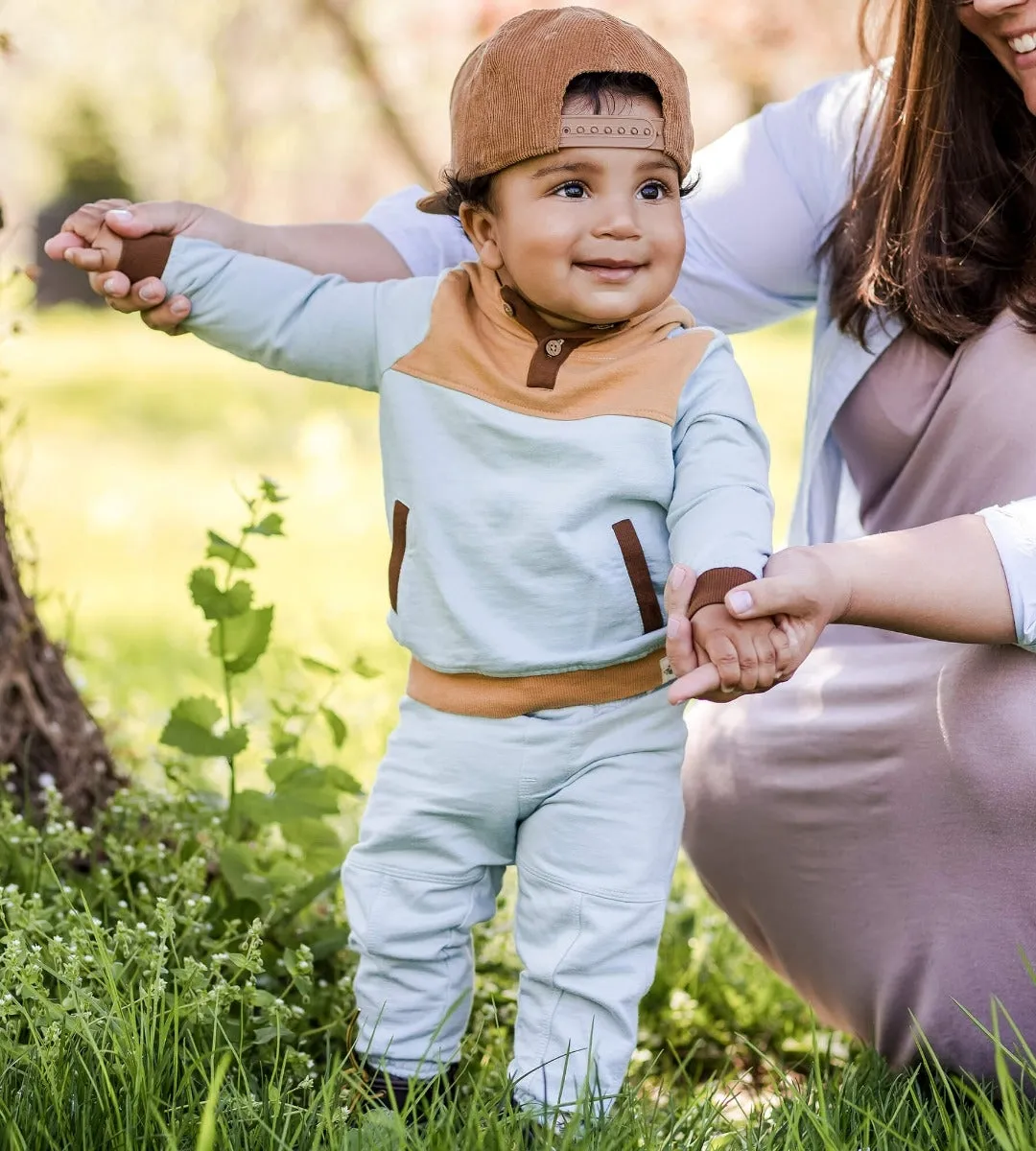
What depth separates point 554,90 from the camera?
65.3 inches

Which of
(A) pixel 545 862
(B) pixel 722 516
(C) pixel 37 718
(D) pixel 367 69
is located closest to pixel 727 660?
(B) pixel 722 516

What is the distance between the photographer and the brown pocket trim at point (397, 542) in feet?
6.06

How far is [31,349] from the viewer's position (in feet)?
35.3

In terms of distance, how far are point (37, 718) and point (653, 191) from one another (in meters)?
1.36

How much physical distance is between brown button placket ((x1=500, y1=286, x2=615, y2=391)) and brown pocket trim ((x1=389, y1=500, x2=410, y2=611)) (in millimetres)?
226

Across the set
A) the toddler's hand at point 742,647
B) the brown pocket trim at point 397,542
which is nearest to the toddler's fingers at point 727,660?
the toddler's hand at point 742,647

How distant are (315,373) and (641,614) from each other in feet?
1.69

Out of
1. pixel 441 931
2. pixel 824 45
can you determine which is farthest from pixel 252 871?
pixel 824 45

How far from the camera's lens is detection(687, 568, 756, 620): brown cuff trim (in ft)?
5.08

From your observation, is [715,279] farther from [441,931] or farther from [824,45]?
[824,45]

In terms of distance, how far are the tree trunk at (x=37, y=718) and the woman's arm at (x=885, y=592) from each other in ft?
4.20

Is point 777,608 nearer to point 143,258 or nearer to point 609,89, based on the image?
point 609,89

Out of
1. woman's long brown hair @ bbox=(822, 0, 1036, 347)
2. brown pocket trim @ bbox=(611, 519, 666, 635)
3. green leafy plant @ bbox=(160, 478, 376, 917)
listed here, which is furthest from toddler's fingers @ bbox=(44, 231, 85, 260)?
woman's long brown hair @ bbox=(822, 0, 1036, 347)

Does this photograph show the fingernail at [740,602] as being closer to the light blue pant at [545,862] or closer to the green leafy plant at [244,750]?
the light blue pant at [545,862]
